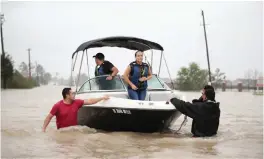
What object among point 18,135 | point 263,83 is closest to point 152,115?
point 18,135

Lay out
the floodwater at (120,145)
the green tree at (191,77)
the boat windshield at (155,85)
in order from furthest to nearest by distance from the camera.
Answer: the green tree at (191,77) < the boat windshield at (155,85) < the floodwater at (120,145)

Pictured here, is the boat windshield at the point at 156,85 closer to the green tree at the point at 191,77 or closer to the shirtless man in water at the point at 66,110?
the shirtless man in water at the point at 66,110

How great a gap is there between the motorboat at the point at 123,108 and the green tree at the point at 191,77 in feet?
194

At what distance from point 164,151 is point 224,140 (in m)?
1.97

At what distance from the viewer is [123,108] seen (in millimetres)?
7922

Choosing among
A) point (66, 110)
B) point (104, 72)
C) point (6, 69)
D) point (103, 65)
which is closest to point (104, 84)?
point (104, 72)

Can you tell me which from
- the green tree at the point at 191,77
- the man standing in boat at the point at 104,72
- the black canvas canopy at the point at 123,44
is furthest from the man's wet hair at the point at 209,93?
the green tree at the point at 191,77

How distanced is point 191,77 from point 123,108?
63.1 metres

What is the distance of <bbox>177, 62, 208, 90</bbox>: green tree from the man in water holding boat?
2387 inches

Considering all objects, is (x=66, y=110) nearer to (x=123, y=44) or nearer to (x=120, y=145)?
(x=120, y=145)

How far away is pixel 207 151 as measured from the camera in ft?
22.0

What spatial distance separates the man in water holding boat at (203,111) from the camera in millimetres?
7668

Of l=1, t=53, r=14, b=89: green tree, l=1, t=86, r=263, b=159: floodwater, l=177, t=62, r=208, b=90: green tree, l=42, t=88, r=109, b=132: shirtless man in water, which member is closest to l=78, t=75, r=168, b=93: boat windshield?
l=1, t=86, r=263, b=159: floodwater

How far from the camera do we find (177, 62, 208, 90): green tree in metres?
68.8
